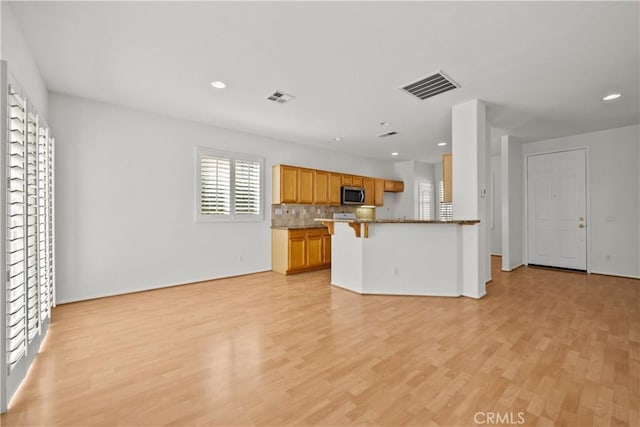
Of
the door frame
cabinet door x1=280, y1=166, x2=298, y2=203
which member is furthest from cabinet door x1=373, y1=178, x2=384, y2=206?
the door frame

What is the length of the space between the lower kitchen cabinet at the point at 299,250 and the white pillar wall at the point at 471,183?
279 centimetres

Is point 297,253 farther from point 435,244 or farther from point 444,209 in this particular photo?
point 444,209

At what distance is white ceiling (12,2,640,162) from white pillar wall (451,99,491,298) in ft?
0.99

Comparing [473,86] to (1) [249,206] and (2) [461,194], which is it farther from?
(1) [249,206]

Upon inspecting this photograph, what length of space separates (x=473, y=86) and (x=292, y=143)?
12.2 ft

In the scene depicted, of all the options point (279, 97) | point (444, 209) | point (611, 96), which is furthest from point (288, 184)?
point (444, 209)

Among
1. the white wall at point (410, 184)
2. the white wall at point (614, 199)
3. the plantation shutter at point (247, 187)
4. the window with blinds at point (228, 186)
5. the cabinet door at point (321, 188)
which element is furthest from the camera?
the white wall at point (410, 184)

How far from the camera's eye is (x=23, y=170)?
208 cm

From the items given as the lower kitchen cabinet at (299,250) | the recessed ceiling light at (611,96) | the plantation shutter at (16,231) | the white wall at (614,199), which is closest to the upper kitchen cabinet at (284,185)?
the lower kitchen cabinet at (299,250)

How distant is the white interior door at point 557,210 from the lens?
5.61 metres

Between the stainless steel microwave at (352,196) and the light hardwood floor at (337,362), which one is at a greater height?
the stainless steel microwave at (352,196)

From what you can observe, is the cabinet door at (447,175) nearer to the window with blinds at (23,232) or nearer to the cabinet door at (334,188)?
the cabinet door at (334,188)

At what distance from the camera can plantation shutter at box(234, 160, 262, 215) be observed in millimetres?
Answer: 5348

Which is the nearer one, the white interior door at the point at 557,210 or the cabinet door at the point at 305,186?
the white interior door at the point at 557,210
